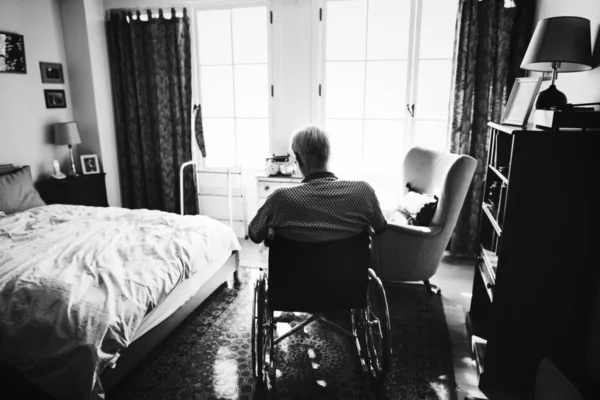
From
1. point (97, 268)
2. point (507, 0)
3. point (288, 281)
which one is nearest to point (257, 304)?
point (288, 281)

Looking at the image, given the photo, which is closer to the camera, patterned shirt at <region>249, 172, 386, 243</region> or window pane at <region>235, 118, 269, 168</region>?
patterned shirt at <region>249, 172, 386, 243</region>

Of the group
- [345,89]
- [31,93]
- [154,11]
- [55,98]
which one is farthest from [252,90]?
[31,93]

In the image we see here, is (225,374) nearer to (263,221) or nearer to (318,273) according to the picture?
(318,273)

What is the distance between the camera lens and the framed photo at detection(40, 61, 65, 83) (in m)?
3.98

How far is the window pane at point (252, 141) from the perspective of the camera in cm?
434

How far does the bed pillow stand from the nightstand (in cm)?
35

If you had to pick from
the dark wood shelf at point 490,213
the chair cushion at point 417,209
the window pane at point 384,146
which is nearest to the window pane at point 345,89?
the window pane at point 384,146

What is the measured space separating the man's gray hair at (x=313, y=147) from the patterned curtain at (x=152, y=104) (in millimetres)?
2642

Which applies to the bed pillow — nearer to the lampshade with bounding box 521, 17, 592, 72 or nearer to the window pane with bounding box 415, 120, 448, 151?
the window pane with bounding box 415, 120, 448, 151

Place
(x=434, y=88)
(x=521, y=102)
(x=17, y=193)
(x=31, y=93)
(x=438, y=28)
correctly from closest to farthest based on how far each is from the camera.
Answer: (x=521, y=102), (x=17, y=193), (x=438, y=28), (x=434, y=88), (x=31, y=93)

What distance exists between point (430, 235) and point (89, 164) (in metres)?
3.54

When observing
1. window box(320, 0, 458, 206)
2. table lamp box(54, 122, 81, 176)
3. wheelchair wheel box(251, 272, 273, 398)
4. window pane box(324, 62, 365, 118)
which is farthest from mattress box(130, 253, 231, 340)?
table lamp box(54, 122, 81, 176)

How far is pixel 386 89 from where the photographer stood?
12.8ft

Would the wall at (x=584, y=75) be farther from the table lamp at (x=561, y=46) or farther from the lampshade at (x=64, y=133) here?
the lampshade at (x=64, y=133)
